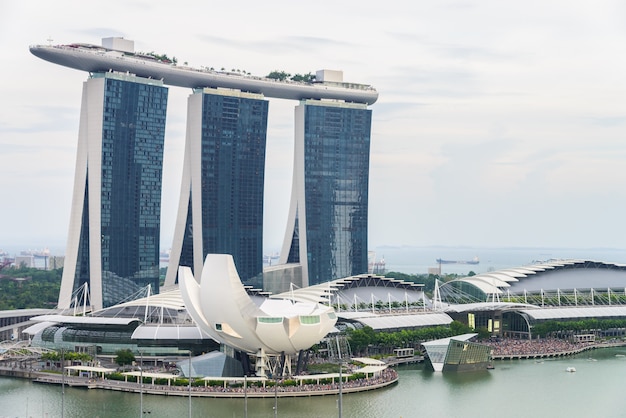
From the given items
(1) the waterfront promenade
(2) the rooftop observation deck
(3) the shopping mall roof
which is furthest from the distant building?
(1) the waterfront promenade

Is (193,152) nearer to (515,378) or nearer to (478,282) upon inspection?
(478,282)

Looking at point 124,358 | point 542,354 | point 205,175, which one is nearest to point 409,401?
point 124,358

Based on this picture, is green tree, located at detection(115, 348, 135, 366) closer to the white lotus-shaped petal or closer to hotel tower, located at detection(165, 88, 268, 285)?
the white lotus-shaped petal

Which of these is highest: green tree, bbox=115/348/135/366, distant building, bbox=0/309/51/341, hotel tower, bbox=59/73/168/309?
hotel tower, bbox=59/73/168/309

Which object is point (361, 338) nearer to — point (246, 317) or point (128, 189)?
point (246, 317)

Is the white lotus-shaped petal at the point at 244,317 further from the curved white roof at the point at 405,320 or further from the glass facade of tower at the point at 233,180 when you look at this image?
the glass facade of tower at the point at 233,180

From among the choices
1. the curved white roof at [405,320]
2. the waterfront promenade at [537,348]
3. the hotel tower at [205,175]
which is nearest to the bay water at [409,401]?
the waterfront promenade at [537,348]
